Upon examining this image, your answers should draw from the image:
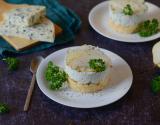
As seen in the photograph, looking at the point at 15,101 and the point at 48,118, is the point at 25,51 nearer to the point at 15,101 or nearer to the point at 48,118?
the point at 15,101

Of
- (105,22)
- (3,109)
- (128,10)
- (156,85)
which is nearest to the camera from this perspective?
(3,109)

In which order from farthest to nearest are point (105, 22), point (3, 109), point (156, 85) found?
point (105, 22)
point (156, 85)
point (3, 109)

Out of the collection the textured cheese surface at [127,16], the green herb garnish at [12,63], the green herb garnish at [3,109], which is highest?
the textured cheese surface at [127,16]

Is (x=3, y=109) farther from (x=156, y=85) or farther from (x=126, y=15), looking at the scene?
(x=126, y=15)

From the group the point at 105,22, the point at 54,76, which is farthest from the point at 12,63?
the point at 105,22

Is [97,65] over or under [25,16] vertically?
over

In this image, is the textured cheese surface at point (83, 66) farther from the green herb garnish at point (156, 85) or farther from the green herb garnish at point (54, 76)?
the green herb garnish at point (156, 85)

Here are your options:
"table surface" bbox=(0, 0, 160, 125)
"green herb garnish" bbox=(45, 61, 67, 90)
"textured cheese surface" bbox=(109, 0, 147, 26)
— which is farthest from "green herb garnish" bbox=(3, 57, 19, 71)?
"textured cheese surface" bbox=(109, 0, 147, 26)

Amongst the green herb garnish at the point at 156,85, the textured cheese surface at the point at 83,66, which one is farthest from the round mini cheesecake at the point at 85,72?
the green herb garnish at the point at 156,85

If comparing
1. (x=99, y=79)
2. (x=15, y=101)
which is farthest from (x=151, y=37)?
(x=15, y=101)
